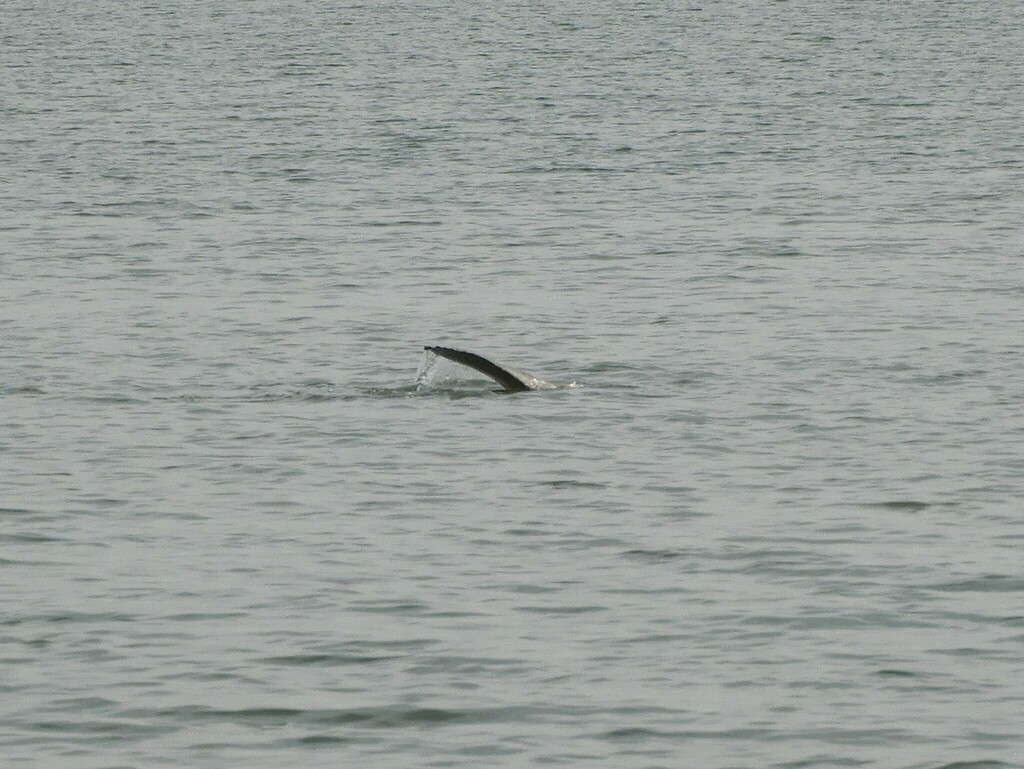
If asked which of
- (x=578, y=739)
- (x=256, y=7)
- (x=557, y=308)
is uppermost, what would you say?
(x=578, y=739)

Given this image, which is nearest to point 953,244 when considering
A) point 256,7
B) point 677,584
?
point 677,584

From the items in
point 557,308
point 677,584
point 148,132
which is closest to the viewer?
point 677,584

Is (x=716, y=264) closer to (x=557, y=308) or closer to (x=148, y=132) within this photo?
(x=557, y=308)

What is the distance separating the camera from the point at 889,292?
34562 millimetres

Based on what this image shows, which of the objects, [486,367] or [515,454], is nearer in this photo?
[515,454]

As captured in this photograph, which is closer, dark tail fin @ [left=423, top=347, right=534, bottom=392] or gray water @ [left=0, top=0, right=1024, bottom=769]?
gray water @ [left=0, top=0, right=1024, bottom=769]

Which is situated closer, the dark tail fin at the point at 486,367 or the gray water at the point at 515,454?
the gray water at the point at 515,454

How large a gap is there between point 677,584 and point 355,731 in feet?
13.3

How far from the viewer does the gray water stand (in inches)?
638

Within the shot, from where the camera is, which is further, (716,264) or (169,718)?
(716,264)

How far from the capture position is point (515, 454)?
24.0m

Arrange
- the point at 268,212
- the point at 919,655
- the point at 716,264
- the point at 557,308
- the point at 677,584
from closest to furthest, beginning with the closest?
the point at 919,655, the point at 677,584, the point at 557,308, the point at 716,264, the point at 268,212

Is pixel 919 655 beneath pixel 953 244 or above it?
above

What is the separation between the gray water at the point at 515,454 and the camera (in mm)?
16203
